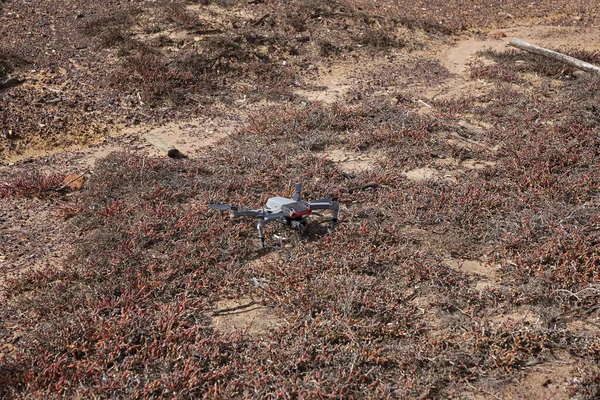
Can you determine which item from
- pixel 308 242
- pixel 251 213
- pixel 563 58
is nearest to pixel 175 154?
pixel 251 213

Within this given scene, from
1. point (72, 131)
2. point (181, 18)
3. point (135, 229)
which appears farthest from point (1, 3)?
point (135, 229)

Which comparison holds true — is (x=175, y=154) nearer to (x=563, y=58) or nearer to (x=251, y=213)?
(x=251, y=213)

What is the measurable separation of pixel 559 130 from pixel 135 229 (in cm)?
700

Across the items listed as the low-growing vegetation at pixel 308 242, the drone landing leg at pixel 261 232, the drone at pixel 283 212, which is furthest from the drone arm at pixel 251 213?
the low-growing vegetation at pixel 308 242

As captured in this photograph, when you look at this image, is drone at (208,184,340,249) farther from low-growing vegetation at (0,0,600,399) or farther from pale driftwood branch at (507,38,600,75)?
pale driftwood branch at (507,38,600,75)

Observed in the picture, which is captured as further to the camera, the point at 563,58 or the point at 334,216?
the point at 563,58

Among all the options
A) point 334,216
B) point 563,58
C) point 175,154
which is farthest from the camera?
point 563,58

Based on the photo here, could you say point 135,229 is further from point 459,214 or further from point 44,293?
point 459,214

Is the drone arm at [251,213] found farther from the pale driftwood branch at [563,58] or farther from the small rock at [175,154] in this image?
the pale driftwood branch at [563,58]

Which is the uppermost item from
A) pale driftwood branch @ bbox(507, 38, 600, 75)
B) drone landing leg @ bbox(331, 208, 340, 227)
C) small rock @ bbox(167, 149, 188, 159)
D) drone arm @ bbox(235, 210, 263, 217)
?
pale driftwood branch @ bbox(507, 38, 600, 75)

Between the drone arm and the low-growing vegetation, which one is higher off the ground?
the drone arm

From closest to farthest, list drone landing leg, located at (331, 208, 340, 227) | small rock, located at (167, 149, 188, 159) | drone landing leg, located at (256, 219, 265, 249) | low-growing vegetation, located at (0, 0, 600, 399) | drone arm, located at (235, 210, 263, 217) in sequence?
low-growing vegetation, located at (0, 0, 600, 399) → drone landing leg, located at (256, 219, 265, 249) → drone arm, located at (235, 210, 263, 217) → drone landing leg, located at (331, 208, 340, 227) → small rock, located at (167, 149, 188, 159)

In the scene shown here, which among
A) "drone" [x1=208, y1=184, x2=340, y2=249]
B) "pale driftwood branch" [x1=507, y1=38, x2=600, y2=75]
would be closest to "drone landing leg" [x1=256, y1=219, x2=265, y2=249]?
"drone" [x1=208, y1=184, x2=340, y2=249]

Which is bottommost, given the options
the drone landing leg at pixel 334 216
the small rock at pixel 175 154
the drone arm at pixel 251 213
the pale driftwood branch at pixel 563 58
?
the small rock at pixel 175 154
